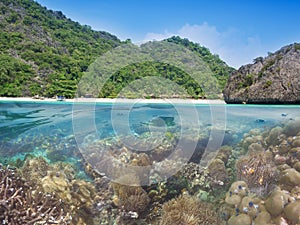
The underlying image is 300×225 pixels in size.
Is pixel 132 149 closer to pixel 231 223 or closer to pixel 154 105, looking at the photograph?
pixel 231 223

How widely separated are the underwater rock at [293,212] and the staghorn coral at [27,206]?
7.03 feet

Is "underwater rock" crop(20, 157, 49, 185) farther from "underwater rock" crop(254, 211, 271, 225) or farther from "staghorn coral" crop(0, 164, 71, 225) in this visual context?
"underwater rock" crop(254, 211, 271, 225)

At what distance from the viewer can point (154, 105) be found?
42.6 feet

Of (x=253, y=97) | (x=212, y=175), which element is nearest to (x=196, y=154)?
(x=212, y=175)

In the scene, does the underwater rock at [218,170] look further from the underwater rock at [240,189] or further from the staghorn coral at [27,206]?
the staghorn coral at [27,206]

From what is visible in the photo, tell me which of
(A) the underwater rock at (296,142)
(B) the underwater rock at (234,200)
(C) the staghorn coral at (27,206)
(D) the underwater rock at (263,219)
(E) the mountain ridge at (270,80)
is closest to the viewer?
(C) the staghorn coral at (27,206)

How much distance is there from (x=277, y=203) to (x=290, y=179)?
655 millimetres

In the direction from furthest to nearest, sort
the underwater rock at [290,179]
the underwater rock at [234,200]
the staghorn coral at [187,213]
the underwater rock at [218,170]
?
1. the underwater rock at [218,170]
2. the underwater rock at [290,179]
3. the underwater rock at [234,200]
4. the staghorn coral at [187,213]

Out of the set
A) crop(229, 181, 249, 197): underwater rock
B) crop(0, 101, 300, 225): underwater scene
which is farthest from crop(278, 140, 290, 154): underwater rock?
crop(229, 181, 249, 197): underwater rock

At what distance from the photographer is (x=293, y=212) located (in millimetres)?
2191

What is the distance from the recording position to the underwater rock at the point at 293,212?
2.17 metres

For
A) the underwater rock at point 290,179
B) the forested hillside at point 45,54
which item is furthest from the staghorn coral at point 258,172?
the forested hillside at point 45,54

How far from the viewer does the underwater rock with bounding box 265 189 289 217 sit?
7.45 feet

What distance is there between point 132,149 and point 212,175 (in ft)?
5.18
